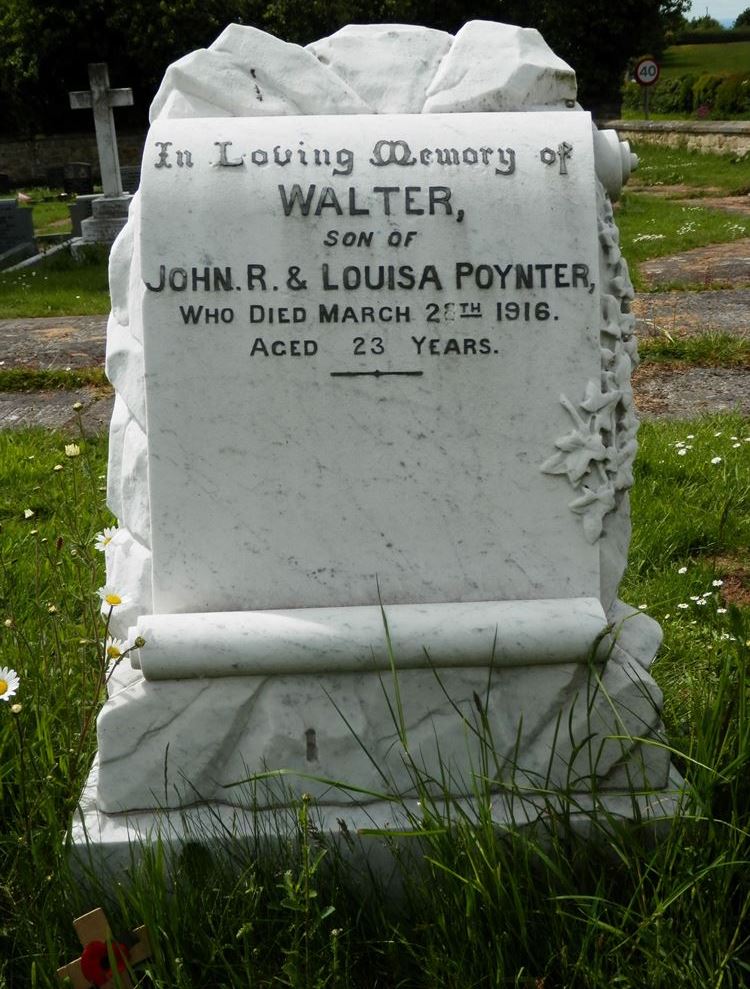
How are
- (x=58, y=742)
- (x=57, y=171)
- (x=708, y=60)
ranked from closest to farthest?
(x=58, y=742), (x=57, y=171), (x=708, y=60)

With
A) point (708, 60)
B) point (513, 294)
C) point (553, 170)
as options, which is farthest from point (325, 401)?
point (708, 60)

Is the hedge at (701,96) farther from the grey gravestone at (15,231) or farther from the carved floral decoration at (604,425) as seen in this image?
the carved floral decoration at (604,425)

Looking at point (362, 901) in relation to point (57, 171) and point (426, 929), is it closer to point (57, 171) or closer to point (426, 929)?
point (426, 929)

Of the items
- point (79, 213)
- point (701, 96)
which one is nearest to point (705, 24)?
point (701, 96)

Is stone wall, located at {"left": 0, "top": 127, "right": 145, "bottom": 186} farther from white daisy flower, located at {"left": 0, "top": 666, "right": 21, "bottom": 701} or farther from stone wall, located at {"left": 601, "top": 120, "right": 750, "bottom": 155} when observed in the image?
white daisy flower, located at {"left": 0, "top": 666, "right": 21, "bottom": 701}

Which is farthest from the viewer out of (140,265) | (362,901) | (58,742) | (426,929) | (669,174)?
(669,174)

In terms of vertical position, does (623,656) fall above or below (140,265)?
below

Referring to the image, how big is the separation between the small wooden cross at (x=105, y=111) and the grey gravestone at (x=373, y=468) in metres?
11.6

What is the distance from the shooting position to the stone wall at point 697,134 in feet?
59.2

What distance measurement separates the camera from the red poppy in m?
1.78

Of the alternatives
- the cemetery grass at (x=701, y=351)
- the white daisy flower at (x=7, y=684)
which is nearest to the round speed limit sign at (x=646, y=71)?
the cemetery grass at (x=701, y=351)

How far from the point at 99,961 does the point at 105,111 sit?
42.5ft

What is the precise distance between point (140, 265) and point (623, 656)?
114 centimetres

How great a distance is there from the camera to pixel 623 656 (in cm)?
219
